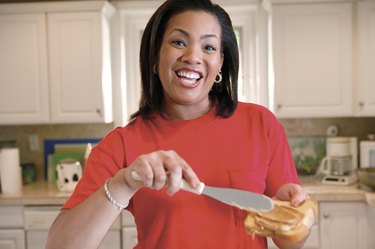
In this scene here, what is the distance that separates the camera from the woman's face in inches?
36.7

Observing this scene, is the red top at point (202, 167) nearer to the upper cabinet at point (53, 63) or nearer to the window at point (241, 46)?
the upper cabinet at point (53, 63)

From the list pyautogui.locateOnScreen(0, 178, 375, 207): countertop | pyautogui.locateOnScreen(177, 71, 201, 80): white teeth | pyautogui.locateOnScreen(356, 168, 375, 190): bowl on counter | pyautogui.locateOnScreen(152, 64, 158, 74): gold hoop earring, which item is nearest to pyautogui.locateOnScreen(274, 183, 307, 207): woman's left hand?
pyautogui.locateOnScreen(177, 71, 201, 80): white teeth

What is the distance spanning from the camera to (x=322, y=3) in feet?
8.06

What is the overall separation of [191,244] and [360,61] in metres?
2.03

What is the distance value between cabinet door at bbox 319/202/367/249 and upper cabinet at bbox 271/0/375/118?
0.60 m

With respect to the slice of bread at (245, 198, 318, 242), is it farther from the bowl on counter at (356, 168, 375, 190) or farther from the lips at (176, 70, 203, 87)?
the bowl on counter at (356, 168, 375, 190)

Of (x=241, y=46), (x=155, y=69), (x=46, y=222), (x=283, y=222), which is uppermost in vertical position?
(x=241, y=46)

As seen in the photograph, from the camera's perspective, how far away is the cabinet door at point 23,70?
254cm

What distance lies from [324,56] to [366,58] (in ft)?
0.85

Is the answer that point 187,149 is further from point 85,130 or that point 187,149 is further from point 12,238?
point 85,130

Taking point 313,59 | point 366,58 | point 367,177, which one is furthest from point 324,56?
point 367,177

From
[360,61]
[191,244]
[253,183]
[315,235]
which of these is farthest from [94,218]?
[360,61]

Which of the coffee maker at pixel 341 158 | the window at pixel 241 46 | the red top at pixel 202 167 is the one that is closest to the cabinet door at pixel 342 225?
the coffee maker at pixel 341 158

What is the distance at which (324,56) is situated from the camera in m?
2.47
